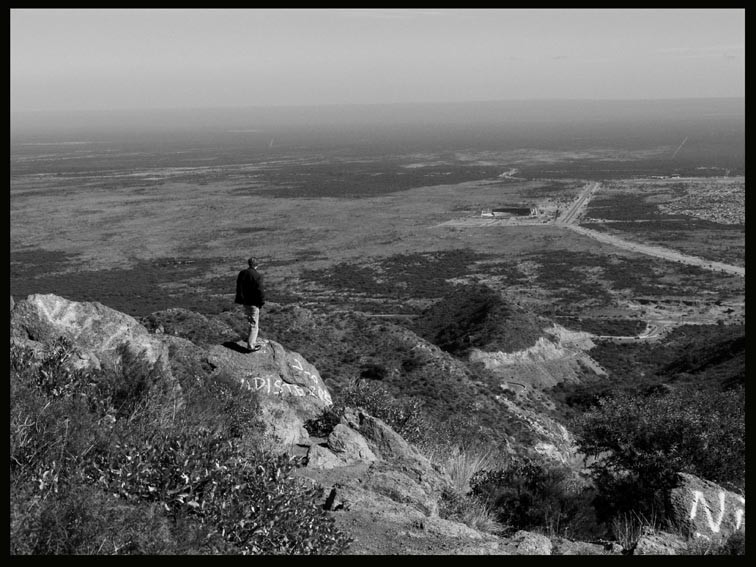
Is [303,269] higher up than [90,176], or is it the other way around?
[90,176]

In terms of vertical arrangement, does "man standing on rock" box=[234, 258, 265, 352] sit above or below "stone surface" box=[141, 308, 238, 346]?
above

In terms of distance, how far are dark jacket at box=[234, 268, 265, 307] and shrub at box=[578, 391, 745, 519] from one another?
6521 mm

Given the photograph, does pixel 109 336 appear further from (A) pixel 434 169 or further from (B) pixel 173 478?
(A) pixel 434 169

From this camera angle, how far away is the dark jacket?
1199 centimetres

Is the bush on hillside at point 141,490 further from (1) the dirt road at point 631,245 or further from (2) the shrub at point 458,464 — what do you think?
(1) the dirt road at point 631,245

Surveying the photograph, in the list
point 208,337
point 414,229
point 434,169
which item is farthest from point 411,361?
point 434,169

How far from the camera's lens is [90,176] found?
16612 centimetres

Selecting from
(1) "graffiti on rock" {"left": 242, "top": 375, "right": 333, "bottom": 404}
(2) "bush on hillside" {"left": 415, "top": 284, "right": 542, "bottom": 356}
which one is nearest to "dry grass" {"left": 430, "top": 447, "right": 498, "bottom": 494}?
(1) "graffiti on rock" {"left": 242, "top": 375, "right": 333, "bottom": 404}

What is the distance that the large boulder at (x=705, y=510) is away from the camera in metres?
7.82

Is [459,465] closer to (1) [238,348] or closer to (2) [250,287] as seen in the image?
(2) [250,287]

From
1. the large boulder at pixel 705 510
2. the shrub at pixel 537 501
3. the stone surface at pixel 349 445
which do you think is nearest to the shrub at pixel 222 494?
the stone surface at pixel 349 445

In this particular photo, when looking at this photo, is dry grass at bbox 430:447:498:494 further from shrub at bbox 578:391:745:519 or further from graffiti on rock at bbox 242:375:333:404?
graffiti on rock at bbox 242:375:333:404

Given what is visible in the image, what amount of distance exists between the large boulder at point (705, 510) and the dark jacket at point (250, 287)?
7.29 meters

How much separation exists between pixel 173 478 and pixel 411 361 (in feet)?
72.3
